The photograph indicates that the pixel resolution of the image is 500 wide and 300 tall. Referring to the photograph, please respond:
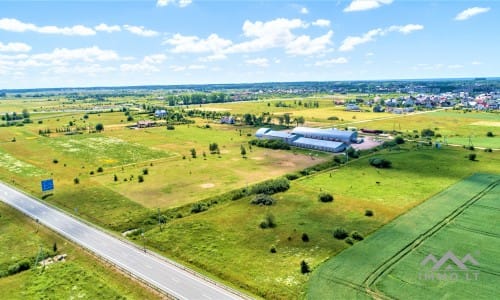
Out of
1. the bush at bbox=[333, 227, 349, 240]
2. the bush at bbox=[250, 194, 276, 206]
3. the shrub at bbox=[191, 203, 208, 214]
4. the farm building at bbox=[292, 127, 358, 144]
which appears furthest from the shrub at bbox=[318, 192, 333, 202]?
the farm building at bbox=[292, 127, 358, 144]

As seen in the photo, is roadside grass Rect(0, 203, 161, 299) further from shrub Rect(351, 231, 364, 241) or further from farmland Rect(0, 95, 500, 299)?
shrub Rect(351, 231, 364, 241)

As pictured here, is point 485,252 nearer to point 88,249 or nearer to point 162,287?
point 162,287

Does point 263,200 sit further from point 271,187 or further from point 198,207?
point 198,207

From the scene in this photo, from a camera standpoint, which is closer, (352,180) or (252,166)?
(352,180)

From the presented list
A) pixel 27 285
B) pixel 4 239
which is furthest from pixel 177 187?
pixel 27 285

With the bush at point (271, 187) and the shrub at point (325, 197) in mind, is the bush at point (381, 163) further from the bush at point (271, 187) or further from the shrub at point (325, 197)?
the shrub at point (325, 197)

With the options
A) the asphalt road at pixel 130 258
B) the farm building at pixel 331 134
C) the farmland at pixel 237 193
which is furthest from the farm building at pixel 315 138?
the asphalt road at pixel 130 258
